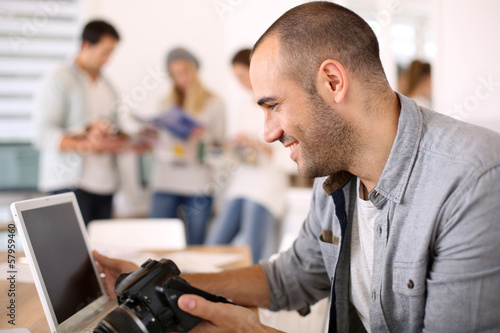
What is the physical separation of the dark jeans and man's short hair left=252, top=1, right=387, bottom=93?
213 centimetres

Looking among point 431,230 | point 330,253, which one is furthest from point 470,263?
point 330,253

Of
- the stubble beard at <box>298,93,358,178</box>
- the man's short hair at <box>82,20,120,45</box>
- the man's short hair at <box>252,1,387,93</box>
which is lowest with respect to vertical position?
the stubble beard at <box>298,93,358,178</box>

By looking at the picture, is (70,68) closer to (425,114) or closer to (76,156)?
(76,156)

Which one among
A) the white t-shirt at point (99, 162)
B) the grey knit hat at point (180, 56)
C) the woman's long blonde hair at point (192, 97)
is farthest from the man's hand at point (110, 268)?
the grey knit hat at point (180, 56)

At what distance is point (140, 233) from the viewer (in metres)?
2.33

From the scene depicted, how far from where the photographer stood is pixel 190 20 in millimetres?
3693

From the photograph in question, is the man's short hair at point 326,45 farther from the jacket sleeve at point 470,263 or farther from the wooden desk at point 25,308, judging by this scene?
the wooden desk at point 25,308

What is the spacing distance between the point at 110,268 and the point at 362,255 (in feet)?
1.92

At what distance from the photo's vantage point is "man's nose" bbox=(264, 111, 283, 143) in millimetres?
1088

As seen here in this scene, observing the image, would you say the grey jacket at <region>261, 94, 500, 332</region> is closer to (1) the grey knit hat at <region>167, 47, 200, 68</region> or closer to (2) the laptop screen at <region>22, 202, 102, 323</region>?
(2) the laptop screen at <region>22, 202, 102, 323</region>

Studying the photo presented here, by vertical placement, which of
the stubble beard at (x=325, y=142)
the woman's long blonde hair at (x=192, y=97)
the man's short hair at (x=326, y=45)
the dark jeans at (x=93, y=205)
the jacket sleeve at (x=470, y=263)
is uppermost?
the man's short hair at (x=326, y=45)

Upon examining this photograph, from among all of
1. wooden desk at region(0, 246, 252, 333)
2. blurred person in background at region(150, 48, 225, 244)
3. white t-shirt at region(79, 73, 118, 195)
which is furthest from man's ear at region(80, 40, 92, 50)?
wooden desk at region(0, 246, 252, 333)

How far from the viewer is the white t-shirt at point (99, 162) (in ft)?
9.61

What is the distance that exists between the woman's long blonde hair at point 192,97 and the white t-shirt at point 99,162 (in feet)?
1.66
